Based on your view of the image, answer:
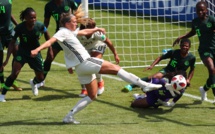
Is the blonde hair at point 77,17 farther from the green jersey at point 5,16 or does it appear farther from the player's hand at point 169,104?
the player's hand at point 169,104

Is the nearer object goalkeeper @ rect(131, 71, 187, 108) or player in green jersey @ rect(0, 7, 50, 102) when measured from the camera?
goalkeeper @ rect(131, 71, 187, 108)

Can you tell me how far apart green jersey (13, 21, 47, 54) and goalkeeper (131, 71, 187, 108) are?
7.59 ft

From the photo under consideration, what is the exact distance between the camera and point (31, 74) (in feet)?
49.1

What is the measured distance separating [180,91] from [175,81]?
0.39 meters

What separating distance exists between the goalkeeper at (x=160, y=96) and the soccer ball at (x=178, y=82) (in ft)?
0.34

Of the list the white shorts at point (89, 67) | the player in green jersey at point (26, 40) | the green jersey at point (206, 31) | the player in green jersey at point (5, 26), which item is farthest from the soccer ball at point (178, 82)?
the player in green jersey at point (5, 26)

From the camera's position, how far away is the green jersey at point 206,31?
490 inches

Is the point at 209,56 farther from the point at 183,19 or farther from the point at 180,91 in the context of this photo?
the point at 183,19

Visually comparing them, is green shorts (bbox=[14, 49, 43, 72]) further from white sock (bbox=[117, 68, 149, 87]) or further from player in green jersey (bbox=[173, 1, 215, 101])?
player in green jersey (bbox=[173, 1, 215, 101])

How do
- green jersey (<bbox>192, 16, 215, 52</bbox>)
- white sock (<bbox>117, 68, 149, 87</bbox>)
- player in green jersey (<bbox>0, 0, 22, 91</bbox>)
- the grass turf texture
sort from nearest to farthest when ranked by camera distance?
the grass turf texture
white sock (<bbox>117, 68, 149, 87</bbox>)
green jersey (<bbox>192, 16, 215, 52</bbox>)
player in green jersey (<bbox>0, 0, 22, 91</bbox>)

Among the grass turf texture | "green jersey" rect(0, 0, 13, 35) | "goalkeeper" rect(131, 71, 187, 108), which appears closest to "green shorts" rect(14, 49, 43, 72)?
the grass turf texture

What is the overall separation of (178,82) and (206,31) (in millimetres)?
1686

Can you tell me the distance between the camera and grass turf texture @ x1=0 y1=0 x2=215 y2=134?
10539 millimetres

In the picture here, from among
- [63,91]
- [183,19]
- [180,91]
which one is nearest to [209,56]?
[180,91]
